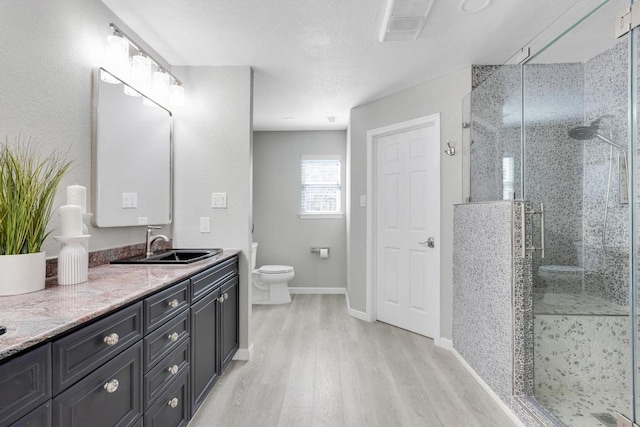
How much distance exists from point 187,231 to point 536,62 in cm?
279

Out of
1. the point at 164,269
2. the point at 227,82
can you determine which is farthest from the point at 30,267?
the point at 227,82

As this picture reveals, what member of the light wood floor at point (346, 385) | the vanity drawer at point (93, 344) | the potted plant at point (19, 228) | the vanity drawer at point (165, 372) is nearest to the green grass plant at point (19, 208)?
the potted plant at point (19, 228)

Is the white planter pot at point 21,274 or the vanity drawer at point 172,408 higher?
the white planter pot at point 21,274

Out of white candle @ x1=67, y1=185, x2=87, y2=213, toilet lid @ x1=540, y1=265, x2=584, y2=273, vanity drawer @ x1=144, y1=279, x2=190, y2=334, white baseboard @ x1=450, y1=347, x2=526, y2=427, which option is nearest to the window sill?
white baseboard @ x1=450, y1=347, x2=526, y2=427

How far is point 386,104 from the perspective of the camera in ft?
11.6

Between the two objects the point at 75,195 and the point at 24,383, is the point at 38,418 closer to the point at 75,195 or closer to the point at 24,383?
the point at 24,383

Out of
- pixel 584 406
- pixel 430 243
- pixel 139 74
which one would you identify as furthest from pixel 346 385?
pixel 139 74

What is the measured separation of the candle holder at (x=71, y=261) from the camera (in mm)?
1420

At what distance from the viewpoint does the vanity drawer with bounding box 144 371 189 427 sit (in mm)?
1433

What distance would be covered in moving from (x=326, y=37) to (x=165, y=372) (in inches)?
88.4

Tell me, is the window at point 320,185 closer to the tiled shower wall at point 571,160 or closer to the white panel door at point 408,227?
the white panel door at point 408,227

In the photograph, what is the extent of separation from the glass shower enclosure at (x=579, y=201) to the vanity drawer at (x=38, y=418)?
2.13 metres

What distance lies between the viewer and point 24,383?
82 cm

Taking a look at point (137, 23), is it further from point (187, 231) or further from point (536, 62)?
point (536, 62)
